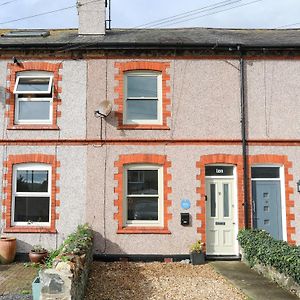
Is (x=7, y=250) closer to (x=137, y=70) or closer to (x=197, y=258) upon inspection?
(x=197, y=258)

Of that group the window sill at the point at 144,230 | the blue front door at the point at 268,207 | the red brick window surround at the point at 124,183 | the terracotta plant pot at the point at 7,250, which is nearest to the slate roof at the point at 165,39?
the red brick window surround at the point at 124,183

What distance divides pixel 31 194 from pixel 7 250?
1.67m

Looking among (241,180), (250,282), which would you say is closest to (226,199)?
(241,180)

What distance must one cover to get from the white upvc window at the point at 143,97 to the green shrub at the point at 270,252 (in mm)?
4157

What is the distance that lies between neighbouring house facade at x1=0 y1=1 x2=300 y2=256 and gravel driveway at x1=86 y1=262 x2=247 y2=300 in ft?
2.77

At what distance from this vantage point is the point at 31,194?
11039 mm

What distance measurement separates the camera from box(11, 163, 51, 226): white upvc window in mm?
11008

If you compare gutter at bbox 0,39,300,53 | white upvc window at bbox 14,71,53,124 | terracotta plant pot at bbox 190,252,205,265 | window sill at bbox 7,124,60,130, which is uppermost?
gutter at bbox 0,39,300,53

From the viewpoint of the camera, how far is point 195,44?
11133 mm

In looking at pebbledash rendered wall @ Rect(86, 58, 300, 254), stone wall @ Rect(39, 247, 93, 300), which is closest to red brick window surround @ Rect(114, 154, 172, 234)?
pebbledash rendered wall @ Rect(86, 58, 300, 254)

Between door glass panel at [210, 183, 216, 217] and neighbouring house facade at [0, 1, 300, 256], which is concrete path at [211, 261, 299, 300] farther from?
door glass panel at [210, 183, 216, 217]

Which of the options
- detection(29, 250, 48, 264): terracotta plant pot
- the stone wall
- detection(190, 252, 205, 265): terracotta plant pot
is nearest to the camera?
the stone wall

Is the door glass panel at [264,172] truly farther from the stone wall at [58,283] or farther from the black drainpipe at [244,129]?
the stone wall at [58,283]

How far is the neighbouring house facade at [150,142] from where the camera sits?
427 inches
